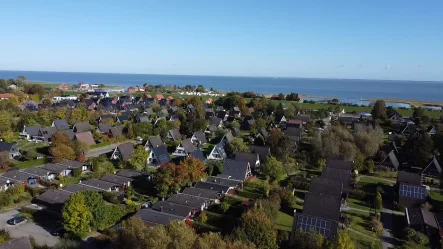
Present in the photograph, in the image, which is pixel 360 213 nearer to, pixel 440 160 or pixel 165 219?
pixel 165 219

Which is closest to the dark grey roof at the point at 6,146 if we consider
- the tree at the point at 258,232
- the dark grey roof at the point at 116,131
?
the dark grey roof at the point at 116,131

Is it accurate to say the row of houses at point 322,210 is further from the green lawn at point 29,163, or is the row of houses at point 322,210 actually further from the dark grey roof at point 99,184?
the green lawn at point 29,163

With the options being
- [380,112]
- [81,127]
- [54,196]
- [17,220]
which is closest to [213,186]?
[54,196]

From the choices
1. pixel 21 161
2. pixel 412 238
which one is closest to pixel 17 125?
pixel 21 161

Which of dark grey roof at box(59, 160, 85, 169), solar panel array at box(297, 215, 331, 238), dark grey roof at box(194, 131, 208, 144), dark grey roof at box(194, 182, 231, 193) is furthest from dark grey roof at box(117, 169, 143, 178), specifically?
solar panel array at box(297, 215, 331, 238)

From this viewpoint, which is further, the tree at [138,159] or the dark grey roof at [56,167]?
the tree at [138,159]

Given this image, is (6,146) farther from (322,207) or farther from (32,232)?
(322,207)

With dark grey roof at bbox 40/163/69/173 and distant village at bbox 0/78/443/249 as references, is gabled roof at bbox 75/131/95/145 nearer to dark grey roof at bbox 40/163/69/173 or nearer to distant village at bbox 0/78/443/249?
distant village at bbox 0/78/443/249
